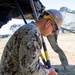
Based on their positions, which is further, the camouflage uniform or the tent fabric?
the tent fabric

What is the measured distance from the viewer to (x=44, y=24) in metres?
2.80

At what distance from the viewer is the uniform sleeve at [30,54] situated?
101 inches

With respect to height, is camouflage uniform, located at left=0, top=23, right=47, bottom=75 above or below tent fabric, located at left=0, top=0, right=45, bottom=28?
above

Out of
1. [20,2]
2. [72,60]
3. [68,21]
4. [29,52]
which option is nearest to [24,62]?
[29,52]

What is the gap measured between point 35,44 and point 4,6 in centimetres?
365

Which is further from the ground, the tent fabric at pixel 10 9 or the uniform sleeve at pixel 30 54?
the uniform sleeve at pixel 30 54

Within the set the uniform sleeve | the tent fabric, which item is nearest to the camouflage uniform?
the uniform sleeve

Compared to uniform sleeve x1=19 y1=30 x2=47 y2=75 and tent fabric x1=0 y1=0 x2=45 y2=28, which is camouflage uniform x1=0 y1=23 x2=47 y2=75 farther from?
tent fabric x1=0 y1=0 x2=45 y2=28

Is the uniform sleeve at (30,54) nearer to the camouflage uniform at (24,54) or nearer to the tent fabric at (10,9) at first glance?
the camouflage uniform at (24,54)

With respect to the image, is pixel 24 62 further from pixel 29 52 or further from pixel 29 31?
pixel 29 31

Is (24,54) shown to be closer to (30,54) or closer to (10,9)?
(30,54)

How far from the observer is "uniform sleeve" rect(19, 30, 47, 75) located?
2.56 metres

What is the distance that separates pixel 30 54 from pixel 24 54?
2.3 inches

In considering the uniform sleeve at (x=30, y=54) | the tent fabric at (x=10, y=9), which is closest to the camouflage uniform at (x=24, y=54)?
the uniform sleeve at (x=30, y=54)
